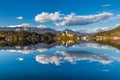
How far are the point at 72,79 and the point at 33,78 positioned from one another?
10.8 ft

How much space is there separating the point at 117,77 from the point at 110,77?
25.3 inches

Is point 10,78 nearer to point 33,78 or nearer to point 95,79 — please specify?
point 33,78

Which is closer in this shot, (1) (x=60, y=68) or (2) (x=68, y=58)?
(1) (x=60, y=68)

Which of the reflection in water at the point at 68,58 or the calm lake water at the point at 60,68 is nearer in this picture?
the calm lake water at the point at 60,68

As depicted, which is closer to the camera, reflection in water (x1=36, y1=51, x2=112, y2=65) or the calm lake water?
the calm lake water

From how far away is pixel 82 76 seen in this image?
2341cm

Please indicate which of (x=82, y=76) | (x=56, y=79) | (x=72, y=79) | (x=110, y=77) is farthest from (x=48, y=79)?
(x=110, y=77)

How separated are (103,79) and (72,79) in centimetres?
263

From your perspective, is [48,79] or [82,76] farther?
[82,76]

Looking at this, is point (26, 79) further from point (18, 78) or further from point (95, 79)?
point (95, 79)

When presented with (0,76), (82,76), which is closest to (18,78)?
(0,76)

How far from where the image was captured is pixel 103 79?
21.7m

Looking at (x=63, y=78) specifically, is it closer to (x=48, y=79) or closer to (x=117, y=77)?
(x=48, y=79)

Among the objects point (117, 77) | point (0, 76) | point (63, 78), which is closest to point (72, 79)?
point (63, 78)
